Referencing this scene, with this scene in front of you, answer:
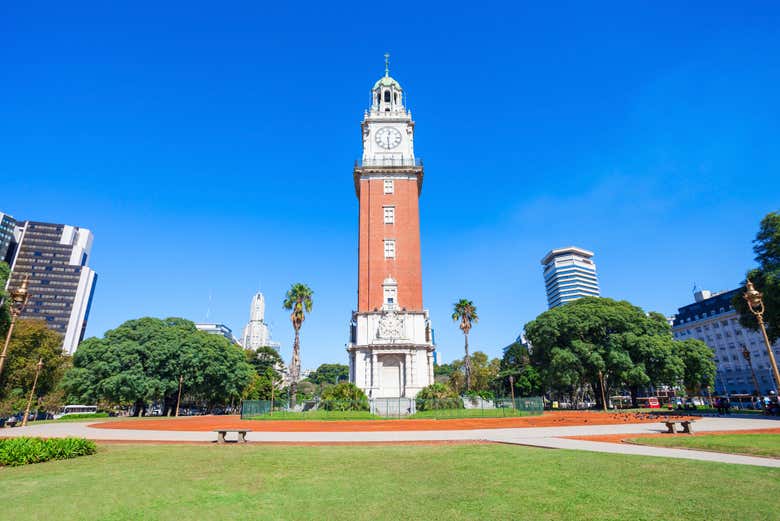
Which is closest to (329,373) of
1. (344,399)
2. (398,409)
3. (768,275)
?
(344,399)

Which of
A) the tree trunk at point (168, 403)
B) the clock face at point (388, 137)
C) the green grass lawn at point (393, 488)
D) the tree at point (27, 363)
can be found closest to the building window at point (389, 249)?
the clock face at point (388, 137)

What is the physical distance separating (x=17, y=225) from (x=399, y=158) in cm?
12908

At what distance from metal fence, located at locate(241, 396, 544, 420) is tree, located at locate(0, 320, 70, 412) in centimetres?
2564

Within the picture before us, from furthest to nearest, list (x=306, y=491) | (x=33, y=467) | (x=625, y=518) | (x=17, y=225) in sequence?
(x=17, y=225)
(x=33, y=467)
(x=306, y=491)
(x=625, y=518)

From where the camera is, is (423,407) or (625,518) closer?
(625,518)

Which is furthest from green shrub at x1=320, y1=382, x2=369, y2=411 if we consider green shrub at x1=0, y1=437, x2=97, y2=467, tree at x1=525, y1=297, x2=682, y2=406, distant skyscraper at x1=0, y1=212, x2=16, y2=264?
distant skyscraper at x1=0, y1=212, x2=16, y2=264

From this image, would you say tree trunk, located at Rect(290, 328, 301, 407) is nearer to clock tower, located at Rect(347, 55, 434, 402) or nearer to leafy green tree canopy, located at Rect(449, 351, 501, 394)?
clock tower, located at Rect(347, 55, 434, 402)

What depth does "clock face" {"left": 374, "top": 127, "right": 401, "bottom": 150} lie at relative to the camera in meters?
52.5

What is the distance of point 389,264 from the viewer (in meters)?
47.4

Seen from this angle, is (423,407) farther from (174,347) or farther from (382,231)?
(174,347)

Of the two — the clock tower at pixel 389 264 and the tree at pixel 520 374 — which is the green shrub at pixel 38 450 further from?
the tree at pixel 520 374

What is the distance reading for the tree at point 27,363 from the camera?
4109cm

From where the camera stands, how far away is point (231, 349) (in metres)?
52.7

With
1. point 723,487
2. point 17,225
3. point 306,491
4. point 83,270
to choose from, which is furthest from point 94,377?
point 17,225
